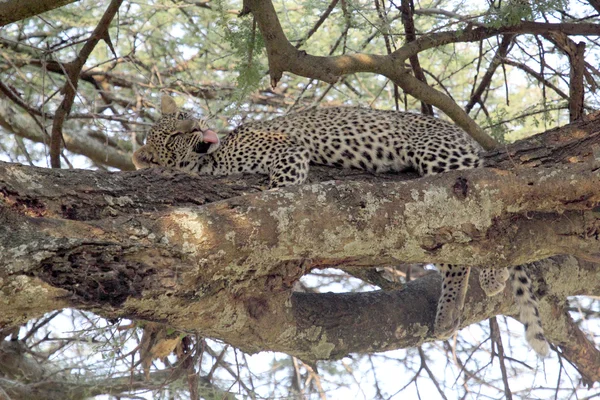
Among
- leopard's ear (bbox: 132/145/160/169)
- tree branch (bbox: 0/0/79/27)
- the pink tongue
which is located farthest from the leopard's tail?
tree branch (bbox: 0/0/79/27)

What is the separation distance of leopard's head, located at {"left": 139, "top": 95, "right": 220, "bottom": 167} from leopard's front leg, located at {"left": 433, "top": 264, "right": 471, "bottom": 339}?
2.19 metres

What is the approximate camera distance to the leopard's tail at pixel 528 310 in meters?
5.84

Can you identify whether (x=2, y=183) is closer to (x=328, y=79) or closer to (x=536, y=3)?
(x=328, y=79)

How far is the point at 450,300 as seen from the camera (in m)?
5.91

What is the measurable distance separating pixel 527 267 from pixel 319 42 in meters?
4.01

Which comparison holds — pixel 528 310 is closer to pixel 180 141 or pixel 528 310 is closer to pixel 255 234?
pixel 255 234

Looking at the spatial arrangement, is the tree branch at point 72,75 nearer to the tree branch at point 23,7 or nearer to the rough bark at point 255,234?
the tree branch at point 23,7

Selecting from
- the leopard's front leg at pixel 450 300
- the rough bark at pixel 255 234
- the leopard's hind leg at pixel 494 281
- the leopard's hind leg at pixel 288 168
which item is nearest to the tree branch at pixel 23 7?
the rough bark at pixel 255 234

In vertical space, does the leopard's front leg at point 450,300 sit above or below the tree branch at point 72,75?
below

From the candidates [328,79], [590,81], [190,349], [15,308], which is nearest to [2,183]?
[15,308]

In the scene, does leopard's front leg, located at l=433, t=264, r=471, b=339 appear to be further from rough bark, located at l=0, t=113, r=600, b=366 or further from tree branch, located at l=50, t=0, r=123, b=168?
Result: tree branch, located at l=50, t=0, r=123, b=168

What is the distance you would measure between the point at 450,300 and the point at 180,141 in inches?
102

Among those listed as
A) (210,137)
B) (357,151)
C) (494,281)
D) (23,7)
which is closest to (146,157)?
(210,137)

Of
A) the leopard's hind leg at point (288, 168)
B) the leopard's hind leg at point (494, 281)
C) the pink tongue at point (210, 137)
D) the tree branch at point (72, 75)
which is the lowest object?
the leopard's hind leg at point (494, 281)
